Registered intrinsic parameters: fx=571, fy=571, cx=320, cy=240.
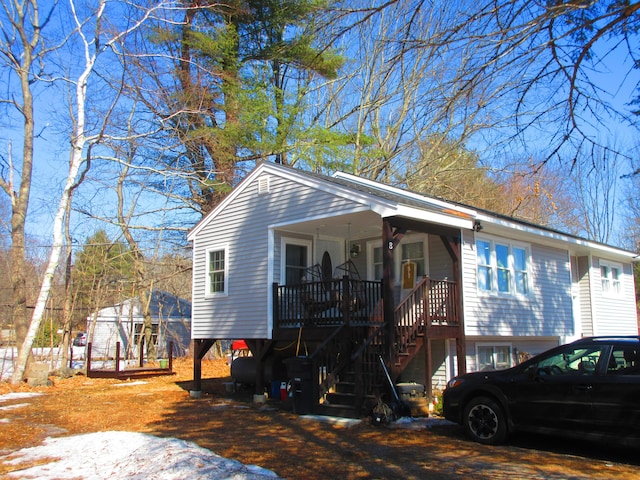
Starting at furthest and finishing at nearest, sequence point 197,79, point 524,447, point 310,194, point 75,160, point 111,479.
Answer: point 197,79 → point 75,160 → point 310,194 → point 524,447 → point 111,479

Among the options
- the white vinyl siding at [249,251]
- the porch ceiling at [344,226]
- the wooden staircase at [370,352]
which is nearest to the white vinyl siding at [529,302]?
the wooden staircase at [370,352]

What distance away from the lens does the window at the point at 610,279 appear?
19061mm

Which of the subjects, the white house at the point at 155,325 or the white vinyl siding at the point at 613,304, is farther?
the white house at the point at 155,325

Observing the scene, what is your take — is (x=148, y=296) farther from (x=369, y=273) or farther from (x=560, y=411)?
(x=560, y=411)

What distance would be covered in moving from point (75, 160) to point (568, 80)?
1639cm

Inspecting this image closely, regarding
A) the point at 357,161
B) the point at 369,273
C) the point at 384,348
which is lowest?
the point at 384,348

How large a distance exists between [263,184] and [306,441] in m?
7.22

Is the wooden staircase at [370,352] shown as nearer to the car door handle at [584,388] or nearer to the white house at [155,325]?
the car door handle at [584,388]

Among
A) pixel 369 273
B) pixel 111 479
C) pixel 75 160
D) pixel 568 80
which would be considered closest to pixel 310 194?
pixel 369 273

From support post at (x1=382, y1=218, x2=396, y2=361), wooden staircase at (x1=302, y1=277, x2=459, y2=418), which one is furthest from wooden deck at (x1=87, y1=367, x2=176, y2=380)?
support post at (x1=382, y1=218, x2=396, y2=361)

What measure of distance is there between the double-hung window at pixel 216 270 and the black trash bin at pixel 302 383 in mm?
4693

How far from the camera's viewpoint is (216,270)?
15352 millimetres

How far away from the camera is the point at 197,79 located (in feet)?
76.3

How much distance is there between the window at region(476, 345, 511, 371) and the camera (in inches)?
549
